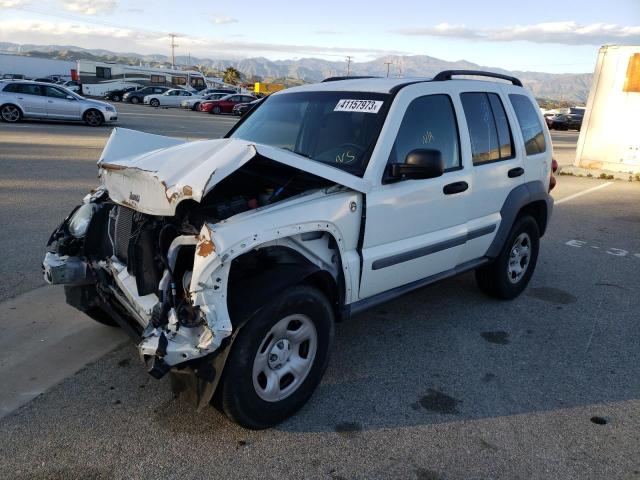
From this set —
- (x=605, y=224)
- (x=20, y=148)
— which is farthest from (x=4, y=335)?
(x=20, y=148)

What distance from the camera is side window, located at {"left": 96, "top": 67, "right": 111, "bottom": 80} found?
53.3 meters

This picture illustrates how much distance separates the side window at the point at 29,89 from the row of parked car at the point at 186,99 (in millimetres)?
16934

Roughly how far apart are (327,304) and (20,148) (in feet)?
40.3

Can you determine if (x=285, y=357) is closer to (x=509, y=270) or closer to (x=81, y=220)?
(x=81, y=220)

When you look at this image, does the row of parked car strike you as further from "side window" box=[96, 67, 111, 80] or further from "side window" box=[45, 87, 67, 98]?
"side window" box=[45, 87, 67, 98]

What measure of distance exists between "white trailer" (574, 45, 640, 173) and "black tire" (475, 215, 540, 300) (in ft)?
36.4

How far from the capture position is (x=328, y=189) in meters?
3.34

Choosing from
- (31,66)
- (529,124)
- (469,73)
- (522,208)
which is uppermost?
(469,73)

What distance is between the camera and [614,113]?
14.5 m

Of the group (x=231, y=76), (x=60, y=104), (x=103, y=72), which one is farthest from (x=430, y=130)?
(x=231, y=76)

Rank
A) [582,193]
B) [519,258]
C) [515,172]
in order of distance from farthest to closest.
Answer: [582,193] → [519,258] → [515,172]

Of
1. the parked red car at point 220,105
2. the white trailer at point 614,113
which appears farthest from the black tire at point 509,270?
the parked red car at point 220,105

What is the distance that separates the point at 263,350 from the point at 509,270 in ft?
10.0

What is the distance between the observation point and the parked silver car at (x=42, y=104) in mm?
18891
